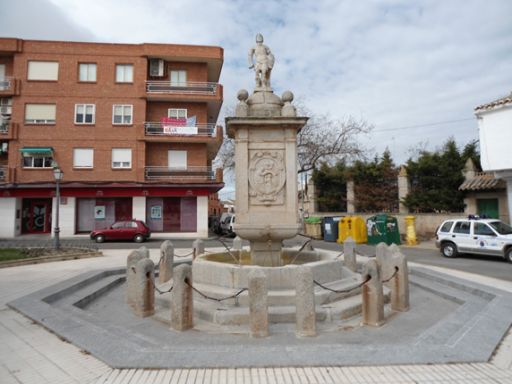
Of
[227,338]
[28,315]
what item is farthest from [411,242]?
[28,315]

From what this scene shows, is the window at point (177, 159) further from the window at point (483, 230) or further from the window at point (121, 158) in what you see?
the window at point (483, 230)

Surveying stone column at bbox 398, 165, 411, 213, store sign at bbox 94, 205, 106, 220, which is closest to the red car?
store sign at bbox 94, 205, 106, 220

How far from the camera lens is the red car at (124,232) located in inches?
851

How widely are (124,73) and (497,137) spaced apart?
24955 mm

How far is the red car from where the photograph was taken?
21.6 metres

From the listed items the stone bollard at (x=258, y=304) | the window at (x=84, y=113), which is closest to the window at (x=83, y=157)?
the window at (x=84, y=113)

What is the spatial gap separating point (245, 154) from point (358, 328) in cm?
389

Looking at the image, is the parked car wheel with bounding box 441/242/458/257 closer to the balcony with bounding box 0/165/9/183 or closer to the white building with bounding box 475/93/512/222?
the white building with bounding box 475/93/512/222

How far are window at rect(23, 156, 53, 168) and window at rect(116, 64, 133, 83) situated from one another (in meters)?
7.82

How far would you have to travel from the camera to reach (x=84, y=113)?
1012 inches

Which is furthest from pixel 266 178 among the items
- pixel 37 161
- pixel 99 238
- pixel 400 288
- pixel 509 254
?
pixel 37 161

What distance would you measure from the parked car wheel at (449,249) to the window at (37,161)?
83.6ft

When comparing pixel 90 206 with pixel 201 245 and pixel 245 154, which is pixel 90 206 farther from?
pixel 245 154

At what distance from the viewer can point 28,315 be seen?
19.1ft
